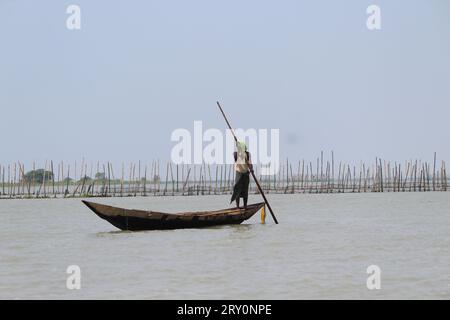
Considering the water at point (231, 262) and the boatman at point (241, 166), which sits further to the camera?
the boatman at point (241, 166)

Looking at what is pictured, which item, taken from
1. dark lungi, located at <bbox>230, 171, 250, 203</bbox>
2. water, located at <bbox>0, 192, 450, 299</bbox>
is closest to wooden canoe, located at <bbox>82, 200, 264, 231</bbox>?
water, located at <bbox>0, 192, 450, 299</bbox>

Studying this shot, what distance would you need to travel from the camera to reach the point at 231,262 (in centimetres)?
1388

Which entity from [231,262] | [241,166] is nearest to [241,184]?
[241,166]

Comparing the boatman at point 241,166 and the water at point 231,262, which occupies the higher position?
the boatman at point 241,166

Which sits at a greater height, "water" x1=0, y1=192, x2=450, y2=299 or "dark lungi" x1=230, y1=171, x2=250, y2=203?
"dark lungi" x1=230, y1=171, x2=250, y2=203

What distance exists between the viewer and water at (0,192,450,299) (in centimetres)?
1076

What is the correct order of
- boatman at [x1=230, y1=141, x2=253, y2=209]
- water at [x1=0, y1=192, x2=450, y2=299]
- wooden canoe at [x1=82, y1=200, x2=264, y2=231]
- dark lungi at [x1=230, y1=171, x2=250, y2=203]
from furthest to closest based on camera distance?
dark lungi at [x1=230, y1=171, x2=250, y2=203] → boatman at [x1=230, y1=141, x2=253, y2=209] → wooden canoe at [x1=82, y1=200, x2=264, y2=231] → water at [x1=0, y1=192, x2=450, y2=299]

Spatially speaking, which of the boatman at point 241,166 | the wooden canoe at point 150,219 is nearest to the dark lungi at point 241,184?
the boatman at point 241,166

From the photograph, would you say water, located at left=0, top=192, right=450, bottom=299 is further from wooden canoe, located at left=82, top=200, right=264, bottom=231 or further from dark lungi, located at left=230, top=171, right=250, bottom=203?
dark lungi, located at left=230, top=171, right=250, bottom=203

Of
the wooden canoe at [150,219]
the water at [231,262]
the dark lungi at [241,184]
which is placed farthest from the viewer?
the dark lungi at [241,184]

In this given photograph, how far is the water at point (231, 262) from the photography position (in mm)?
10758

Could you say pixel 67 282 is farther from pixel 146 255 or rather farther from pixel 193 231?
pixel 193 231

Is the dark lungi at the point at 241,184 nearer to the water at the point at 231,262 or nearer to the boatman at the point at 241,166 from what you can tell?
the boatman at the point at 241,166
